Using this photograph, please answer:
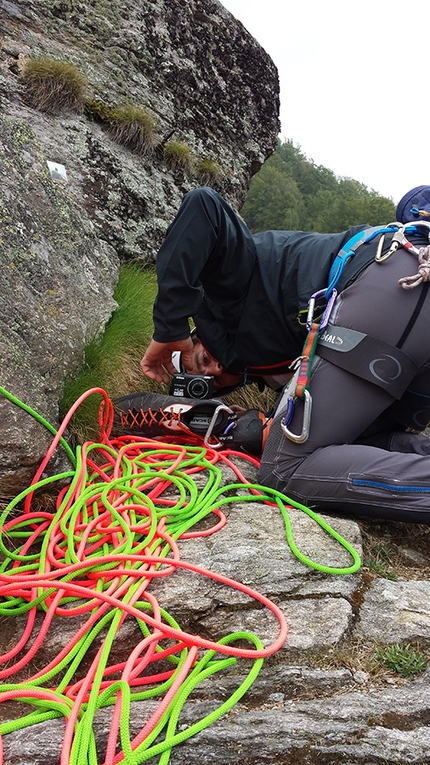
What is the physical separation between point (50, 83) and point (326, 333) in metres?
4.15

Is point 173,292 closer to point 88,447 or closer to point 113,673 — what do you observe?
point 88,447

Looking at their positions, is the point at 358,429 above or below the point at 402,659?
above

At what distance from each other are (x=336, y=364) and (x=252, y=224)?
55.1m

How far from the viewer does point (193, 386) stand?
132 inches

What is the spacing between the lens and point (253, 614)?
185 cm

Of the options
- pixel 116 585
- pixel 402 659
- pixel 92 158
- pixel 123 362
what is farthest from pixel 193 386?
pixel 92 158

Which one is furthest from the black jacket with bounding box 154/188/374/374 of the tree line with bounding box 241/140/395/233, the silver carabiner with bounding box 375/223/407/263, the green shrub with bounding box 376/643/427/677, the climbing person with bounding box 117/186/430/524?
the tree line with bounding box 241/140/395/233

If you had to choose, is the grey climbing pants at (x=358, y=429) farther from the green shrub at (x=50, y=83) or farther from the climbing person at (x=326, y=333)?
the green shrub at (x=50, y=83)

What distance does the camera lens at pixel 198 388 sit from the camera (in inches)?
132

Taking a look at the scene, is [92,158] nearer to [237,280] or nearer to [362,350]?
[237,280]

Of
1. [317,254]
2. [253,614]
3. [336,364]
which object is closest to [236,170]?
[317,254]

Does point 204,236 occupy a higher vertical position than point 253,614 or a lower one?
higher

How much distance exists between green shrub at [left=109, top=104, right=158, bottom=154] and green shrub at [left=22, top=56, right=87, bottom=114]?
0.46m

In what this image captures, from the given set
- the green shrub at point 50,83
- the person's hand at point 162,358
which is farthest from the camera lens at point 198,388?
the green shrub at point 50,83
